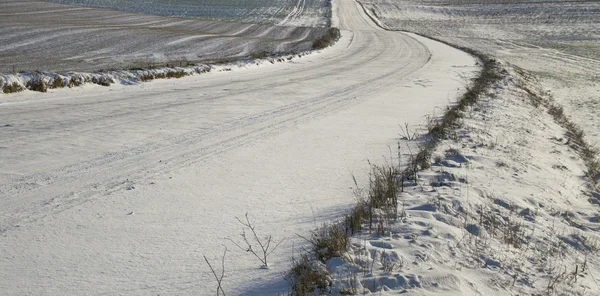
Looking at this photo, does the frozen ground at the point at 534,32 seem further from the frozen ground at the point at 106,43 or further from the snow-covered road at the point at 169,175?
the frozen ground at the point at 106,43

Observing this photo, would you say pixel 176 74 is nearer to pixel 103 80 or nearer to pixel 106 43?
pixel 103 80

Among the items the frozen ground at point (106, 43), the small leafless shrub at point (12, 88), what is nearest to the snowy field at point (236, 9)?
the frozen ground at point (106, 43)

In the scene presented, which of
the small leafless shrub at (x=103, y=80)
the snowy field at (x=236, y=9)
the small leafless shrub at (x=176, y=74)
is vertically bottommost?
the small leafless shrub at (x=176, y=74)

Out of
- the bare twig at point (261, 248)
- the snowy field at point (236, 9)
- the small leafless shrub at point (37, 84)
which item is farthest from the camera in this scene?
the snowy field at point (236, 9)

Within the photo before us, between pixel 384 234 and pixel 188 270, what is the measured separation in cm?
181

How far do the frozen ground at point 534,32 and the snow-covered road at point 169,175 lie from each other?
7.36 m

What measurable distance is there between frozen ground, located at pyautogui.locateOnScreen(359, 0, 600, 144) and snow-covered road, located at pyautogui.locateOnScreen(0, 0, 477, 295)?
7.36m

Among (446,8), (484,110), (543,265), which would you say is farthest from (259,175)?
(446,8)

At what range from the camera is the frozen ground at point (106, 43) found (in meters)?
21.4

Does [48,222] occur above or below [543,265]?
above

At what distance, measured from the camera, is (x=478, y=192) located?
661cm

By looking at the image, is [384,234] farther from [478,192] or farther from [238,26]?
[238,26]

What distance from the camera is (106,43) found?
28.2 metres

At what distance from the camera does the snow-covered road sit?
4.26 meters
